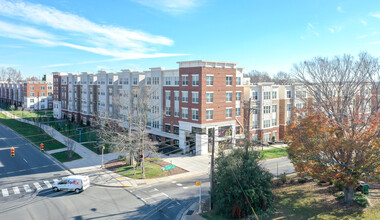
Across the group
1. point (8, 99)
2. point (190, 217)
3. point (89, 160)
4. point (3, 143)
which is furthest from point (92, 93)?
point (8, 99)

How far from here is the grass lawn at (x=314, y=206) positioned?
20.1 m

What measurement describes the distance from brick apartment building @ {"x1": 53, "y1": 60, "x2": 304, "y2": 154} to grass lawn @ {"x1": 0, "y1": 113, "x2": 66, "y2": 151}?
1097cm

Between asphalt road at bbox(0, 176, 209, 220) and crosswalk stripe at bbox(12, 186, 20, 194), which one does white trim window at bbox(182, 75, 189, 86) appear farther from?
crosswalk stripe at bbox(12, 186, 20, 194)

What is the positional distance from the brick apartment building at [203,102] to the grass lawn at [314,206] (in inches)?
425

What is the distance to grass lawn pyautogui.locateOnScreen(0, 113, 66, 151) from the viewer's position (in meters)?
50.0

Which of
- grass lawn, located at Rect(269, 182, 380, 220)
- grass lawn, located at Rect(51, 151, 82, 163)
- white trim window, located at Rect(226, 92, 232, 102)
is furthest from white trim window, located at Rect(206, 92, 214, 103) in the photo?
grass lawn, located at Rect(51, 151, 82, 163)

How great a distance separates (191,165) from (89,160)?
1494 centimetres

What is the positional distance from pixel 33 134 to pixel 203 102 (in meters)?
40.0

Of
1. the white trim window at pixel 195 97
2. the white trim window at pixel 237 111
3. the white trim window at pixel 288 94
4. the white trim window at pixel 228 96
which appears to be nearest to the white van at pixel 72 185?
the white trim window at pixel 195 97

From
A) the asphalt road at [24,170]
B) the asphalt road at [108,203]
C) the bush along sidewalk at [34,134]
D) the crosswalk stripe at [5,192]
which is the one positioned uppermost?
the bush along sidewalk at [34,134]

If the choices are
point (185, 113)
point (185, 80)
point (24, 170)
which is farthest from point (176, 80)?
point (24, 170)

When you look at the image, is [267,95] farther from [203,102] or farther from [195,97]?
[195,97]

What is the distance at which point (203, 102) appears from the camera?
41.8 m

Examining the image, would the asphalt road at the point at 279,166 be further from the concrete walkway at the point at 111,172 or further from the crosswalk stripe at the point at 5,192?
the crosswalk stripe at the point at 5,192
